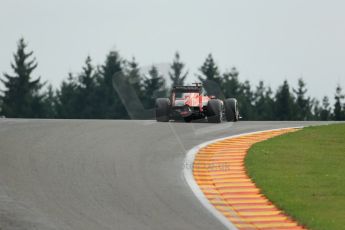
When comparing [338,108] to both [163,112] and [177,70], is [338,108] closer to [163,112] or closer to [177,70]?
[177,70]

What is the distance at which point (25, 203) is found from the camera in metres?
12.7

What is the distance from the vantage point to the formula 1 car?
1109 inches

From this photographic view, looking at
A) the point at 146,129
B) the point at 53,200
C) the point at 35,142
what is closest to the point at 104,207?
the point at 53,200

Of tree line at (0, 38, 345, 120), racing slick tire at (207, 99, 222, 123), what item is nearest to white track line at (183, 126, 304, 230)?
racing slick tire at (207, 99, 222, 123)

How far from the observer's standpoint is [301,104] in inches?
5167

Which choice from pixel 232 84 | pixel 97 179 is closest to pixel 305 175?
pixel 97 179

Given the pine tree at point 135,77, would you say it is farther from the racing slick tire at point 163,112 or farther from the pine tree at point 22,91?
the racing slick tire at point 163,112

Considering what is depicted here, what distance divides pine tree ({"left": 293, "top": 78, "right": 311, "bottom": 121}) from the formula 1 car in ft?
293

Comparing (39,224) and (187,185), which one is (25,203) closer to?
(39,224)

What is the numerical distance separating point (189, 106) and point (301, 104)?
10514 cm

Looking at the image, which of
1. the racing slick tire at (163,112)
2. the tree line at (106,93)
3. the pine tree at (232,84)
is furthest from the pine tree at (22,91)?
the racing slick tire at (163,112)

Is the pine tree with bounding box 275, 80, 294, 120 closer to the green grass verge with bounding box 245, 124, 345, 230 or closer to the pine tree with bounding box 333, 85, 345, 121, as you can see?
the pine tree with bounding box 333, 85, 345, 121

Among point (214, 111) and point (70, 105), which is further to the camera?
point (70, 105)

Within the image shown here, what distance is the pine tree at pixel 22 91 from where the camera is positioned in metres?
103
